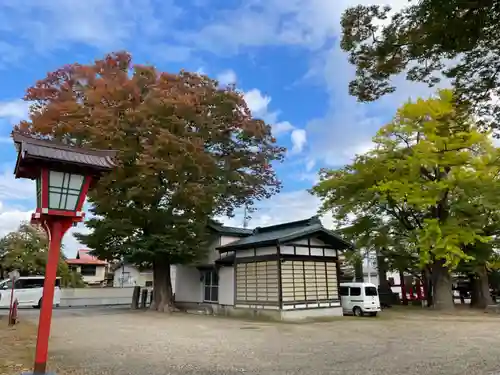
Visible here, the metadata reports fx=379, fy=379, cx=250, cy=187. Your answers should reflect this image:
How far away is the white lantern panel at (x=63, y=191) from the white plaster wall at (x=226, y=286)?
1402 cm

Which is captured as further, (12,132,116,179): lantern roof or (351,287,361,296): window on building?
(351,287,361,296): window on building

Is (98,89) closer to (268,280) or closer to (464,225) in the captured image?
(268,280)

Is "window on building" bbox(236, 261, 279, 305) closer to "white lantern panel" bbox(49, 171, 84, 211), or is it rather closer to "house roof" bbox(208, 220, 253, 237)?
"house roof" bbox(208, 220, 253, 237)

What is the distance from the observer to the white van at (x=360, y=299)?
17922 millimetres

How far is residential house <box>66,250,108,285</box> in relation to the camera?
134 ft

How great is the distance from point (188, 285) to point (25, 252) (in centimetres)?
1543

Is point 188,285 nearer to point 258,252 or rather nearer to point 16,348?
point 258,252

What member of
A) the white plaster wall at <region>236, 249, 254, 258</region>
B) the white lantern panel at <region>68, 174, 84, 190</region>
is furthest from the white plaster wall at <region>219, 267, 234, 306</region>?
the white lantern panel at <region>68, 174, 84, 190</region>

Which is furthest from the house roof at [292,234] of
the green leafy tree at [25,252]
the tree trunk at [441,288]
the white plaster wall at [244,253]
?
the green leafy tree at [25,252]

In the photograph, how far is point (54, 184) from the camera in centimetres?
565

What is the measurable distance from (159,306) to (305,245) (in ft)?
27.2

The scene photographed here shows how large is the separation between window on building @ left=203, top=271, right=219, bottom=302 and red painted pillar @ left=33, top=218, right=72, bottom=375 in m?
15.2

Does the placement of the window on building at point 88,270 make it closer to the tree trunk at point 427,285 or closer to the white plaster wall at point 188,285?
the white plaster wall at point 188,285

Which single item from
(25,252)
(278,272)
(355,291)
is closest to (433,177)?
(355,291)
